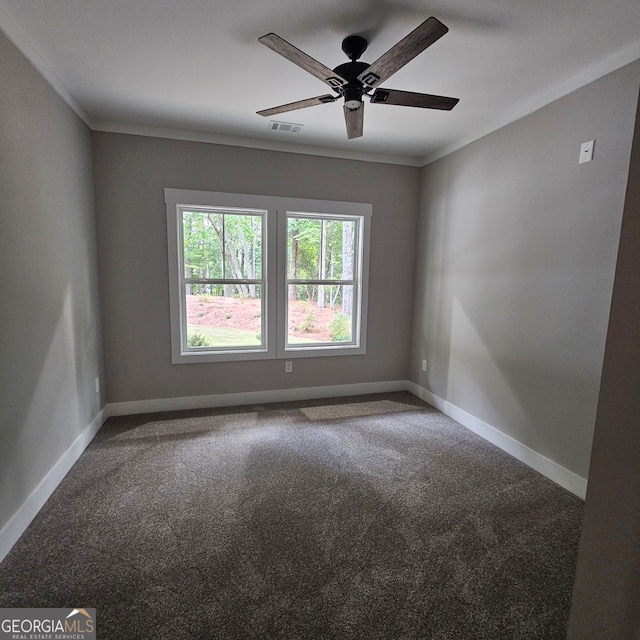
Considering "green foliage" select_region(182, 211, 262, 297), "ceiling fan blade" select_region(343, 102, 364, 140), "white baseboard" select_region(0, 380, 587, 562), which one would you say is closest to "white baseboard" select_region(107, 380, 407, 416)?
"white baseboard" select_region(0, 380, 587, 562)

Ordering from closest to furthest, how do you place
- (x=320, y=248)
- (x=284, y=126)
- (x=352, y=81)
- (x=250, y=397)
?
(x=352, y=81) < (x=284, y=126) < (x=250, y=397) < (x=320, y=248)

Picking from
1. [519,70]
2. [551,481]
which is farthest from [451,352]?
[519,70]

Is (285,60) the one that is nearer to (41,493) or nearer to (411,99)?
(411,99)

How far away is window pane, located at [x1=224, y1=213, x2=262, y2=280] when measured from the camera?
3.66 meters

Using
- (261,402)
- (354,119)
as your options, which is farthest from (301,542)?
(354,119)

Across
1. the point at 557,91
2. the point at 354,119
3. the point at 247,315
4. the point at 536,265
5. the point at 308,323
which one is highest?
the point at 557,91

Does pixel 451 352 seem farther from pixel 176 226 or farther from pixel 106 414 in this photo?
pixel 106 414

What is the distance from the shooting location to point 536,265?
2.62 metres

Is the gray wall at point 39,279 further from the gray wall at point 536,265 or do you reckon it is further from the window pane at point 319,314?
the gray wall at point 536,265

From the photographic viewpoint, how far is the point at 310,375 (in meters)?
4.01

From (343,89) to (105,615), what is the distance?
9.11 ft

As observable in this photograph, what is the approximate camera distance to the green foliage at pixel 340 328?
416 cm

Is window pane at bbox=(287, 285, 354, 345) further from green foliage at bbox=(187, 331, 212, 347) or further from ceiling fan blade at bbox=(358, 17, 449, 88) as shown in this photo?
ceiling fan blade at bbox=(358, 17, 449, 88)

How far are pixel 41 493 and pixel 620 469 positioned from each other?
9.00 ft
